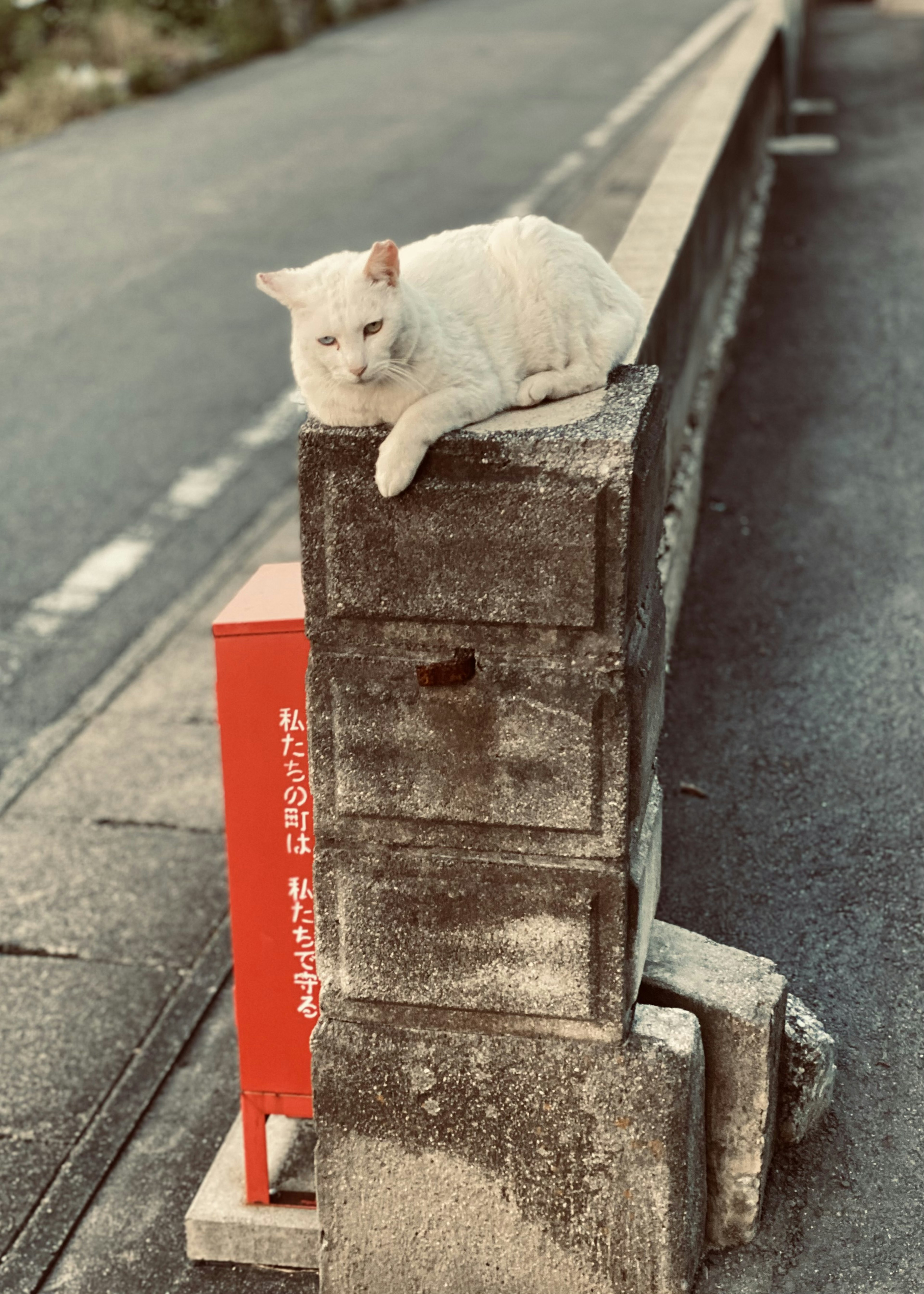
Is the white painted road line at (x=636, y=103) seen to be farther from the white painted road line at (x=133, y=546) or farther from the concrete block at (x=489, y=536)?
the concrete block at (x=489, y=536)

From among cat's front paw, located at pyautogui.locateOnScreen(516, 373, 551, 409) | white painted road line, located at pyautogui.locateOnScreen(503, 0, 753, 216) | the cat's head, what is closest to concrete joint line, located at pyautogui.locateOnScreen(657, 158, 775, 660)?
cat's front paw, located at pyautogui.locateOnScreen(516, 373, 551, 409)

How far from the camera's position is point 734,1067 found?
3.07m

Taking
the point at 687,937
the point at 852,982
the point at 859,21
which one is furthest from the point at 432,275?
the point at 859,21

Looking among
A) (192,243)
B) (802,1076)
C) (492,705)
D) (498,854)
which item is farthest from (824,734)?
(192,243)

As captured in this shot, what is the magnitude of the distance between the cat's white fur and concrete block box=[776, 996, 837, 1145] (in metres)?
1.57

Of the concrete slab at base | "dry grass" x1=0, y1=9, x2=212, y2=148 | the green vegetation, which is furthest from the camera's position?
the green vegetation

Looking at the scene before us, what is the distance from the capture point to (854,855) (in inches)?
163

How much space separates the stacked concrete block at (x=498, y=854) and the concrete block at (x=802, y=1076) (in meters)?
0.32

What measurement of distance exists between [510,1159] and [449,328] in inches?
69.7

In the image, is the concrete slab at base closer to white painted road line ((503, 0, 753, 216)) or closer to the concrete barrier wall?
the concrete barrier wall

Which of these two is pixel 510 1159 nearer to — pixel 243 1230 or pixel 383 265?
pixel 243 1230

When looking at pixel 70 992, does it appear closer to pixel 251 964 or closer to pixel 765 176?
pixel 251 964

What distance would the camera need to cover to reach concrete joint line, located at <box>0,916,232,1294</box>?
3512mm

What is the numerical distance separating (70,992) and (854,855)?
2.48 metres
